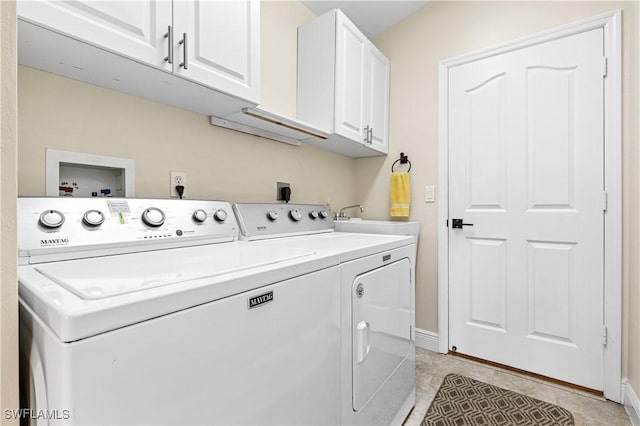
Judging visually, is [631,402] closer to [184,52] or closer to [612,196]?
[612,196]

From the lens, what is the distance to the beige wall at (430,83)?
1.78m

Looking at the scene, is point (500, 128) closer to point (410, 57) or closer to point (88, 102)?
point (410, 57)

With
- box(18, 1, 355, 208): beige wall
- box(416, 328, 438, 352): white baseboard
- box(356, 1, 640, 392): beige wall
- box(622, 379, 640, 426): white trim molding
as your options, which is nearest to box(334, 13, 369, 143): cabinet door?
box(18, 1, 355, 208): beige wall

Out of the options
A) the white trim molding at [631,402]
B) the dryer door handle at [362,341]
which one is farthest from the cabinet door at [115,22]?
the white trim molding at [631,402]

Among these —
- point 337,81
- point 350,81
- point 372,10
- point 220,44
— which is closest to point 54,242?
point 220,44

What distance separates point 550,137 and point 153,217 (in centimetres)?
226

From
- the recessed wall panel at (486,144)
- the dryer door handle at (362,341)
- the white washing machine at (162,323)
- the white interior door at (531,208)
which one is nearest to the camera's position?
the white washing machine at (162,323)

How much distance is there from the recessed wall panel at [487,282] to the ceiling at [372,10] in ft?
6.01

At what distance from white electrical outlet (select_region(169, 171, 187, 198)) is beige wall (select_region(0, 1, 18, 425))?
0.88 m

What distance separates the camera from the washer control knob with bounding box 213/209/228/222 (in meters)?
1.33

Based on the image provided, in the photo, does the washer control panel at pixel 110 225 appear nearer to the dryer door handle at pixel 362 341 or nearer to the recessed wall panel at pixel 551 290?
the dryer door handle at pixel 362 341

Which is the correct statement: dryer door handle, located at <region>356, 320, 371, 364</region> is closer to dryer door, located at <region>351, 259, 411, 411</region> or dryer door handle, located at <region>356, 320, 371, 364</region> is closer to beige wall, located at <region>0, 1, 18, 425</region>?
dryer door, located at <region>351, 259, 411, 411</region>

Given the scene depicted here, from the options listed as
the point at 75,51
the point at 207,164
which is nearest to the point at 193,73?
the point at 75,51

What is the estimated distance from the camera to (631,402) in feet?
5.26
